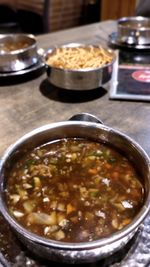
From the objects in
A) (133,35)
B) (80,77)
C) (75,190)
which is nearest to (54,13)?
(133,35)

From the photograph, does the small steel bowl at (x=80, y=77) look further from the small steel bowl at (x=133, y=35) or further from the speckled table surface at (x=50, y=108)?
the small steel bowl at (x=133, y=35)

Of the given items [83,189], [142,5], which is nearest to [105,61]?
[83,189]

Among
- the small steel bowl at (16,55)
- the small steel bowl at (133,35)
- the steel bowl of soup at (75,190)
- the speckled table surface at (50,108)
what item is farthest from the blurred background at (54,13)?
the steel bowl of soup at (75,190)

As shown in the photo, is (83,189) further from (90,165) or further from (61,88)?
(61,88)

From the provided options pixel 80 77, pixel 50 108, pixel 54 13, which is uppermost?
pixel 80 77

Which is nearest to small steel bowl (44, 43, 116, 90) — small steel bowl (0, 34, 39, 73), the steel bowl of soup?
small steel bowl (0, 34, 39, 73)

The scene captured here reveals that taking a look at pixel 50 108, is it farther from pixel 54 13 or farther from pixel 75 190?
pixel 54 13
